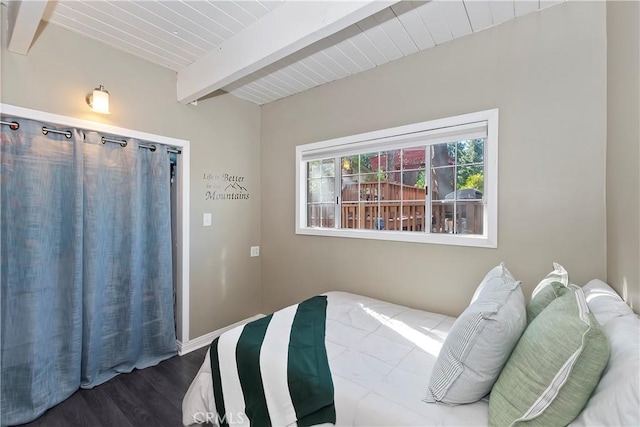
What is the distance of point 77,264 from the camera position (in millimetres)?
2066

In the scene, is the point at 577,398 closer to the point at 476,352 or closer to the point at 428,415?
the point at 476,352

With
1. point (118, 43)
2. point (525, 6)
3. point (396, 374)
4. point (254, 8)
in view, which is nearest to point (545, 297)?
point (396, 374)

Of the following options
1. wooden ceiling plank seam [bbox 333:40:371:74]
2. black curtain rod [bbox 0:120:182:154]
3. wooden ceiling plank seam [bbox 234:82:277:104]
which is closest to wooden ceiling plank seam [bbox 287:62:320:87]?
wooden ceiling plank seam [bbox 333:40:371:74]

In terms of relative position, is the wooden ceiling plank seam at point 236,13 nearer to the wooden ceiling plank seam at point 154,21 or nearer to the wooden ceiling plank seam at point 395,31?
the wooden ceiling plank seam at point 154,21

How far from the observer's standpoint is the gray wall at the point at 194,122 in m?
1.97

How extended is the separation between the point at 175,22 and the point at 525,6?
2.27 metres

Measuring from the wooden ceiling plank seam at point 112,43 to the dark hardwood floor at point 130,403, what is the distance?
2608 mm

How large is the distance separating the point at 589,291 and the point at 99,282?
10.3 ft

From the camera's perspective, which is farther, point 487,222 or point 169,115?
point 169,115

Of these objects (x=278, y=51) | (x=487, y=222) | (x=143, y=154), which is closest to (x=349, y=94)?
(x=278, y=51)

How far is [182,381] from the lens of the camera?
2.29 meters

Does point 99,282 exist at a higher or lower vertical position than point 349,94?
lower

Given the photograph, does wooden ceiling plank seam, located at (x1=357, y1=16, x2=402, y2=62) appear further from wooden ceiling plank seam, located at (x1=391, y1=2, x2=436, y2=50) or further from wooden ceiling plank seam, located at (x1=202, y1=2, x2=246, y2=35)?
wooden ceiling plank seam, located at (x1=202, y1=2, x2=246, y2=35)

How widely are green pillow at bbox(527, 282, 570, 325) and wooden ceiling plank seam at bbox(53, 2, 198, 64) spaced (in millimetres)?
2811
